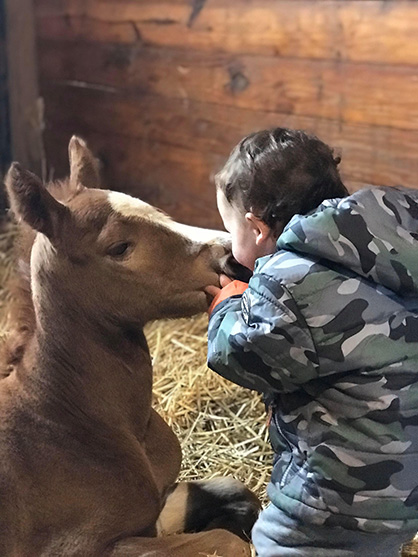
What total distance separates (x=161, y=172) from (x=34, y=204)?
2.59 metres

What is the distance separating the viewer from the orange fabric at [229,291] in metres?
1.75

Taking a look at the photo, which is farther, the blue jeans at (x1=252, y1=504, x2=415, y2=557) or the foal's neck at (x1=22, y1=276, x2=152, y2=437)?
the foal's neck at (x1=22, y1=276, x2=152, y2=437)

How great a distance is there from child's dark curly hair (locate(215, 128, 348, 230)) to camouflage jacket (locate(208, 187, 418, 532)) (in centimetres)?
Result: 12

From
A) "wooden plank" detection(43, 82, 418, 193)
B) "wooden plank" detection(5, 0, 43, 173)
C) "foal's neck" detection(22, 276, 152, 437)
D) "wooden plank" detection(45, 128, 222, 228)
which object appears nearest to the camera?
"foal's neck" detection(22, 276, 152, 437)

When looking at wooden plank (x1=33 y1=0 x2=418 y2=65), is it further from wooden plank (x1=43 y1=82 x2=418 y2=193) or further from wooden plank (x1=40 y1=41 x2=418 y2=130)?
wooden plank (x1=43 y1=82 x2=418 y2=193)

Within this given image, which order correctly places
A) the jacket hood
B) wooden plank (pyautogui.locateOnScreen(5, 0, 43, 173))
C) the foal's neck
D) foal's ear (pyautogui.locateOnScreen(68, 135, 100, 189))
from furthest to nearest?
1. wooden plank (pyautogui.locateOnScreen(5, 0, 43, 173))
2. foal's ear (pyautogui.locateOnScreen(68, 135, 100, 189))
3. the foal's neck
4. the jacket hood

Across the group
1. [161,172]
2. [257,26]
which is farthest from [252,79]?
[161,172]

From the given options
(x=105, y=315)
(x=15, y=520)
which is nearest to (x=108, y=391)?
(x=105, y=315)

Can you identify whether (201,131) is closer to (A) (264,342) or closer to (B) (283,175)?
(B) (283,175)

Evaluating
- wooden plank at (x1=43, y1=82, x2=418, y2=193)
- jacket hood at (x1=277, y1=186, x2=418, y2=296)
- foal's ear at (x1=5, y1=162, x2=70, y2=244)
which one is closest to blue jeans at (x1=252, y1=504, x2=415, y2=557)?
jacket hood at (x1=277, y1=186, x2=418, y2=296)

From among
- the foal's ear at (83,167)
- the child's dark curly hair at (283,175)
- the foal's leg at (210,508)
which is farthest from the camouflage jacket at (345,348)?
the foal's ear at (83,167)

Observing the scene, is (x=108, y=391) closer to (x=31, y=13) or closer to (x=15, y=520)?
(x=15, y=520)

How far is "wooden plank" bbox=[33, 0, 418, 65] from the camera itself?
298cm

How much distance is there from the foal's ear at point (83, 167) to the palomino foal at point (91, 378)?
160mm
